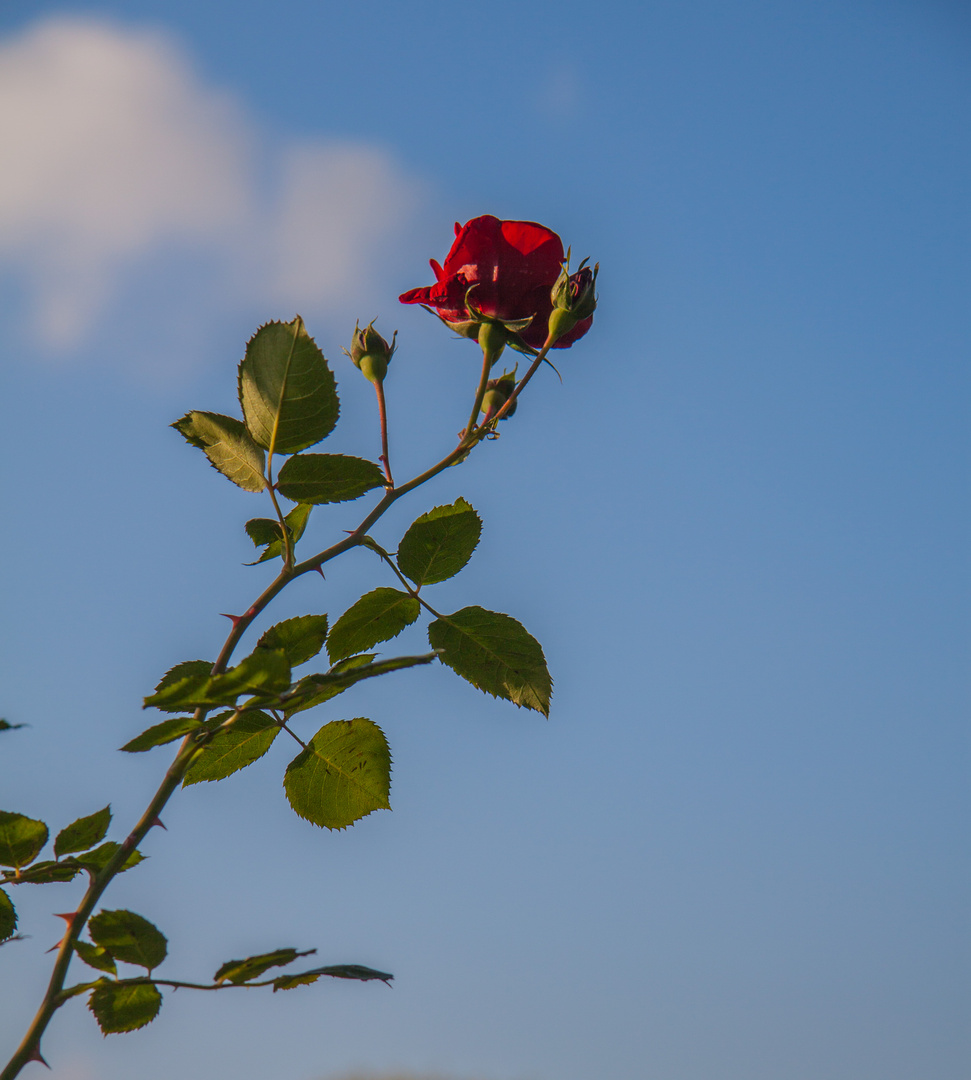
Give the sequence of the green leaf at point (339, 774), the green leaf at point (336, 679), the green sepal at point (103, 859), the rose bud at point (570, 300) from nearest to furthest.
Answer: the green leaf at point (336, 679)
the green sepal at point (103, 859)
the green leaf at point (339, 774)
the rose bud at point (570, 300)

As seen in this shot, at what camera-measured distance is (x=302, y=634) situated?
701 mm

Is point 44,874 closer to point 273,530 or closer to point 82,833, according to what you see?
point 82,833

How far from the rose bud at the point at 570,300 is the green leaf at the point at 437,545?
0.59 feet

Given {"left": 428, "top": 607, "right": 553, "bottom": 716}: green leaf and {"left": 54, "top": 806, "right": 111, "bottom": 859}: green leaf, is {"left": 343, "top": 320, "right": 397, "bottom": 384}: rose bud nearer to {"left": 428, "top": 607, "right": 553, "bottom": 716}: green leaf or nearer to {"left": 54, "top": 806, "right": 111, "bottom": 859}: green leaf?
{"left": 428, "top": 607, "right": 553, "bottom": 716}: green leaf

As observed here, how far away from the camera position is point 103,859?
0.64 metres

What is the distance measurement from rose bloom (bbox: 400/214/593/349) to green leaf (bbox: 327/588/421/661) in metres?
0.28

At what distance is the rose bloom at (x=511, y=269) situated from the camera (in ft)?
2.91

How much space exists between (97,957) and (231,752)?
0.16 m

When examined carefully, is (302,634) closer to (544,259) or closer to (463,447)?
(463,447)

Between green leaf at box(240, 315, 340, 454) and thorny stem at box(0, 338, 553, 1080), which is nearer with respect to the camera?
thorny stem at box(0, 338, 553, 1080)

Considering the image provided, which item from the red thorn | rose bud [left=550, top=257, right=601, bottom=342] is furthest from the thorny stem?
rose bud [left=550, top=257, right=601, bottom=342]

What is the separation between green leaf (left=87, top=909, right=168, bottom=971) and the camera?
0.63 m

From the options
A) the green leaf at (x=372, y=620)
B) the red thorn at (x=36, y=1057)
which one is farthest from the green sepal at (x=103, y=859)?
the green leaf at (x=372, y=620)

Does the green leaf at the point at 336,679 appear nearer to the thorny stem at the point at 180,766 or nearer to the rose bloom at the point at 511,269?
the thorny stem at the point at 180,766
